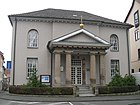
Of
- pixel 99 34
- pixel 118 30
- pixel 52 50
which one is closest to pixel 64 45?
pixel 52 50

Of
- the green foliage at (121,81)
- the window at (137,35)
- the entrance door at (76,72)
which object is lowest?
the green foliage at (121,81)

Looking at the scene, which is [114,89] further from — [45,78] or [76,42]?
[45,78]

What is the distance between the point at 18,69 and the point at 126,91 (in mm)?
12493

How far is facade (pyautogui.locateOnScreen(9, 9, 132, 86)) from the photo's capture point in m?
27.1

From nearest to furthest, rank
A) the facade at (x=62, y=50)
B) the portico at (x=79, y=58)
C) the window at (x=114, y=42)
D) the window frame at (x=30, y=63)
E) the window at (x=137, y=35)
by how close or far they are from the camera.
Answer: the portico at (x=79, y=58) → the facade at (x=62, y=50) → the window frame at (x=30, y=63) → the window at (x=114, y=42) → the window at (x=137, y=35)

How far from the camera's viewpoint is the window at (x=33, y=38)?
29781 millimetres

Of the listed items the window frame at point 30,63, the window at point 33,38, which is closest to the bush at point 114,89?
the window frame at point 30,63

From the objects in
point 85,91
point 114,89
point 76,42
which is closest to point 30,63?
point 76,42

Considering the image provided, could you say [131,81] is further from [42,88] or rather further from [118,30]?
[42,88]

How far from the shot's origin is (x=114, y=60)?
1266 inches

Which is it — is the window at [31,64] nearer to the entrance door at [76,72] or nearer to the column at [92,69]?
the entrance door at [76,72]

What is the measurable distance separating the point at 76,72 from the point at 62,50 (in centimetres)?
443

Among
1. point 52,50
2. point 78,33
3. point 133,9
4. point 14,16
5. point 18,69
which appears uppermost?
point 133,9

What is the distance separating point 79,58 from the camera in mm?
30047
